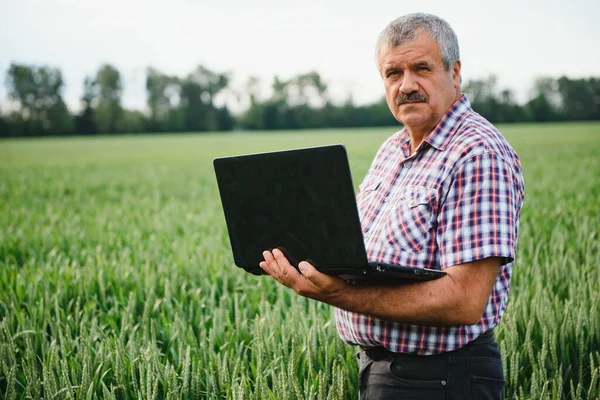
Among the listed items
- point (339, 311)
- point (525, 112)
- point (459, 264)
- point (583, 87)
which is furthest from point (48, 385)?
point (525, 112)

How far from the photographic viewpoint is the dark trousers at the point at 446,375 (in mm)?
1828

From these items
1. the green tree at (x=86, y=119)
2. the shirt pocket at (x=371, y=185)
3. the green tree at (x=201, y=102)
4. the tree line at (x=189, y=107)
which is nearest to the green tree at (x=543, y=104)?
the tree line at (x=189, y=107)

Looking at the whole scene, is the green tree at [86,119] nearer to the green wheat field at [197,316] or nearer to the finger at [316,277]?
the green wheat field at [197,316]

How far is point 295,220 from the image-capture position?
1715mm

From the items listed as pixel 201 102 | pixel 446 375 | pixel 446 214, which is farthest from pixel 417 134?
pixel 201 102

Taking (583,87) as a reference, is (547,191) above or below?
below

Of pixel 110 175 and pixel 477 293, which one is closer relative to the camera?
pixel 477 293

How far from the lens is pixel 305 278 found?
5.69 feet

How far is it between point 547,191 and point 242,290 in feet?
21.0

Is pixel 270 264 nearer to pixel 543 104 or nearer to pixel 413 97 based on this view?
pixel 413 97

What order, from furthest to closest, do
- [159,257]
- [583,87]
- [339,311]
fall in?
[583,87], [159,257], [339,311]

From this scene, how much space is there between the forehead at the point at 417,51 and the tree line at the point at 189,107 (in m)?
59.3

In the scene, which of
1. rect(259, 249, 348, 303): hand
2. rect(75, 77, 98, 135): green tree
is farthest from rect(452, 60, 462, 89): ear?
rect(75, 77, 98, 135): green tree

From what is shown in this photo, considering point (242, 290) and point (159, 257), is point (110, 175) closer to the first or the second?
point (159, 257)
